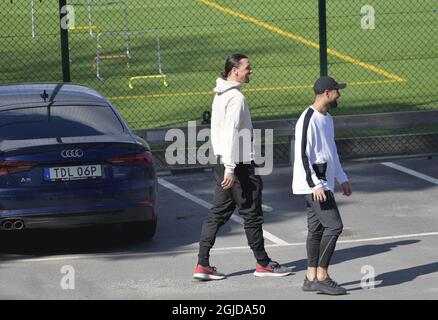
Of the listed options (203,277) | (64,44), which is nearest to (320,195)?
(203,277)

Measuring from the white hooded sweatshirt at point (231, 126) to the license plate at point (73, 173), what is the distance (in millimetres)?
1245

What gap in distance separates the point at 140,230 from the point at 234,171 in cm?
171

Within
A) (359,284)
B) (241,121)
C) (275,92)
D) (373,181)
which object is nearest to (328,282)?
(359,284)

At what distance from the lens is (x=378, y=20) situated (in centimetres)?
2850

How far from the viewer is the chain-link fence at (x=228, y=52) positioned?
19.3 meters

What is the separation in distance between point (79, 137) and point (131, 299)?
2.04 metres

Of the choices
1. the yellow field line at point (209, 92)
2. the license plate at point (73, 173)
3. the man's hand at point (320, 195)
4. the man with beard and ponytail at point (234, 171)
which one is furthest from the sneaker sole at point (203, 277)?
the yellow field line at point (209, 92)

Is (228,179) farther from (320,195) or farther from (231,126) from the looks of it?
(320,195)

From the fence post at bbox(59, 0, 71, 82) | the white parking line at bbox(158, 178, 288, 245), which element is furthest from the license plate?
the fence post at bbox(59, 0, 71, 82)

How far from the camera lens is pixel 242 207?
403 inches

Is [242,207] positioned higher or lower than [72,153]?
lower

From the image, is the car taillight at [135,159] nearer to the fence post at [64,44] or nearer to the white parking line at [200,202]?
the white parking line at [200,202]

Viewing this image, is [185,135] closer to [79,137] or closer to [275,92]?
[79,137]

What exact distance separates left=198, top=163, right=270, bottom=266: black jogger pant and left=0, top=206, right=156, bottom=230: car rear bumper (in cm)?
87
